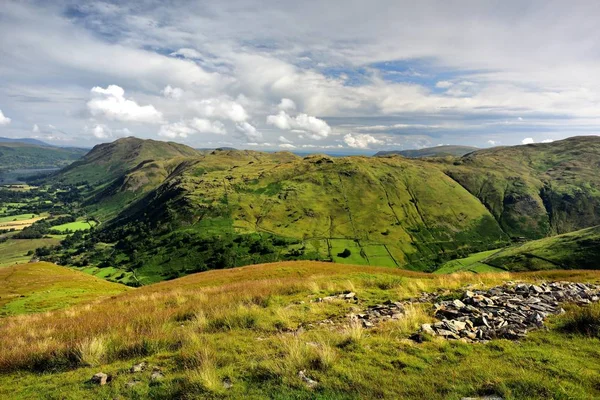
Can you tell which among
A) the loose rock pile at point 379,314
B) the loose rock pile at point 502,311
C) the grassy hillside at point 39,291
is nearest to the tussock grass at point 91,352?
the loose rock pile at point 379,314

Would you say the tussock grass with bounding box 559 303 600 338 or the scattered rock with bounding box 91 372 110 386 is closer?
the scattered rock with bounding box 91 372 110 386

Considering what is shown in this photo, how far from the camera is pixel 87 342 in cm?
1155

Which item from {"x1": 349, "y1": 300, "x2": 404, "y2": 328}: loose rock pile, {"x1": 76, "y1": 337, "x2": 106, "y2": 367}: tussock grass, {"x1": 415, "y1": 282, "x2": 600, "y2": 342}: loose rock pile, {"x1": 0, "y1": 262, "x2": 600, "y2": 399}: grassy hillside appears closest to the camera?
{"x1": 0, "y1": 262, "x2": 600, "y2": 399}: grassy hillside

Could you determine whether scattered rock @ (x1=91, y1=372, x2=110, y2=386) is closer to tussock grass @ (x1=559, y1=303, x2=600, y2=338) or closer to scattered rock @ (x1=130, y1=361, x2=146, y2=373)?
scattered rock @ (x1=130, y1=361, x2=146, y2=373)

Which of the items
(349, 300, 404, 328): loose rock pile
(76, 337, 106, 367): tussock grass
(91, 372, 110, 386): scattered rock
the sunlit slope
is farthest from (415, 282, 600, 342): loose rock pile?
the sunlit slope

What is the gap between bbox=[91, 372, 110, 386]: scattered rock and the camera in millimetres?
9398

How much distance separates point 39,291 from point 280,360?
4759 centimetres

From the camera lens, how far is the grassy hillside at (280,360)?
827cm

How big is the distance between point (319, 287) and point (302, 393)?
15.0 meters

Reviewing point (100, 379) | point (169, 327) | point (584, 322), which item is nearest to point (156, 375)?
point (100, 379)

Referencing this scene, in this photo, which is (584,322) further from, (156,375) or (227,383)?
(156,375)

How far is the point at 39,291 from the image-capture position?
41.0 metres

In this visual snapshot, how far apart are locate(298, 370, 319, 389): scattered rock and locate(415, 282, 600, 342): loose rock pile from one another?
5.13 meters

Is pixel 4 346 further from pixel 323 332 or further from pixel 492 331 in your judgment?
pixel 492 331
